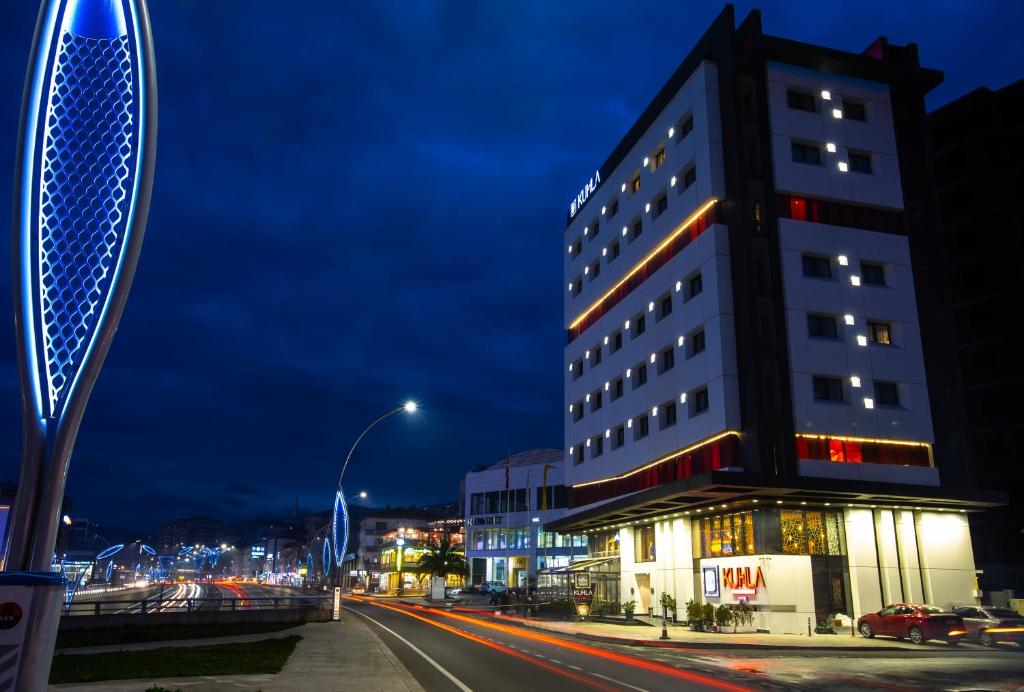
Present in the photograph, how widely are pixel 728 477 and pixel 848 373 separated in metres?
10.7

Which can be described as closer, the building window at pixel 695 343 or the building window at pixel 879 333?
the building window at pixel 879 333

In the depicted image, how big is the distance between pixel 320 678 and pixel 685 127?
1661 inches

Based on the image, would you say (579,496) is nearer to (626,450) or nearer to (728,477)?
(626,450)

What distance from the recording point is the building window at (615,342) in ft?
191

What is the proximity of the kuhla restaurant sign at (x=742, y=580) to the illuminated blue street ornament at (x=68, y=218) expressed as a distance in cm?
3414

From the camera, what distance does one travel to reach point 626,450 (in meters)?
54.9

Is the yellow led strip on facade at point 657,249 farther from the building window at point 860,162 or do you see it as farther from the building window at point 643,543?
the building window at point 643,543

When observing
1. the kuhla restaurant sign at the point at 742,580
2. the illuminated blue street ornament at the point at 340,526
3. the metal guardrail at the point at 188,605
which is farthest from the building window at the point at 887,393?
the illuminated blue street ornament at the point at 340,526

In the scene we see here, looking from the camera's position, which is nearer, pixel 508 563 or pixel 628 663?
pixel 628 663

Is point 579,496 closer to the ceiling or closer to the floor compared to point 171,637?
closer to the ceiling

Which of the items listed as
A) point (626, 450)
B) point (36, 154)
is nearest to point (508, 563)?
point (626, 450)

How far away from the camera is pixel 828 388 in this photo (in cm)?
4306

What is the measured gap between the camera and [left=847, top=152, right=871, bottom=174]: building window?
156 feet

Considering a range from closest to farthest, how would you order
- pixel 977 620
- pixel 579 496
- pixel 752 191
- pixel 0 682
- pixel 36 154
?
pixel 0 682, pixel 36 154, pixel 977 620, pixel 752 191, pixel 579 496
